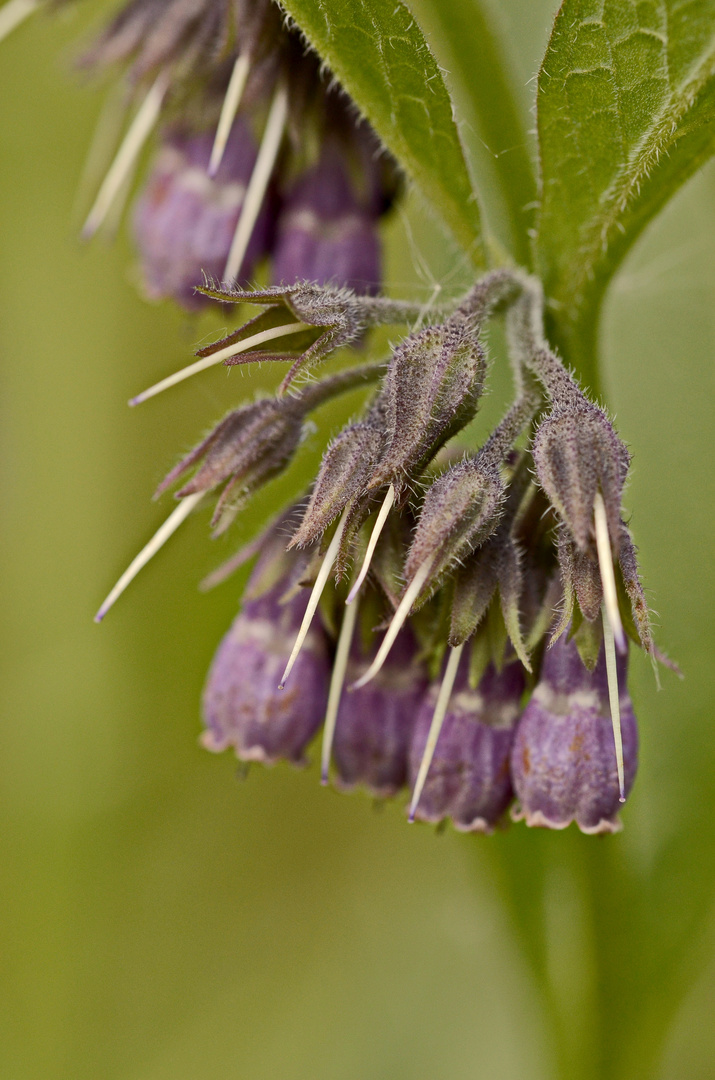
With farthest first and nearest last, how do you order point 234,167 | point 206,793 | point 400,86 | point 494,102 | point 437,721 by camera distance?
point 206,793
point 234,167
point 494,102
point 400,86
point 437,721

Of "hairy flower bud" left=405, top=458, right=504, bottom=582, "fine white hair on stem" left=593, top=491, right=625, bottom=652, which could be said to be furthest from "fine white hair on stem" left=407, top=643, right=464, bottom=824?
"fine white hair on stem" left=593, top=491, right=625, bottom=652

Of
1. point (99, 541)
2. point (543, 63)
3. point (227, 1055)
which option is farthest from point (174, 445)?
point (543, 63)

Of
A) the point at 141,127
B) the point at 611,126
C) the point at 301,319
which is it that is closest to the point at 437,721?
the point at 301,319

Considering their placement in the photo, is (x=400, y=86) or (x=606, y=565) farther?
(x=400, y=86)

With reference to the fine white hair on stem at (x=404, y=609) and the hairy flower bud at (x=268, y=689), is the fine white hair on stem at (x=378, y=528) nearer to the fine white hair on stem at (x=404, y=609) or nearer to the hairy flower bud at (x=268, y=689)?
the fine white hair on stem at (x=404, y=609)

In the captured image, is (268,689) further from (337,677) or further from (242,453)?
(242,453)

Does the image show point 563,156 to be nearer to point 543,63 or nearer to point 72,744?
point 543,63

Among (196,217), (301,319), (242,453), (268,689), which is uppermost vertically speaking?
(196,217)
